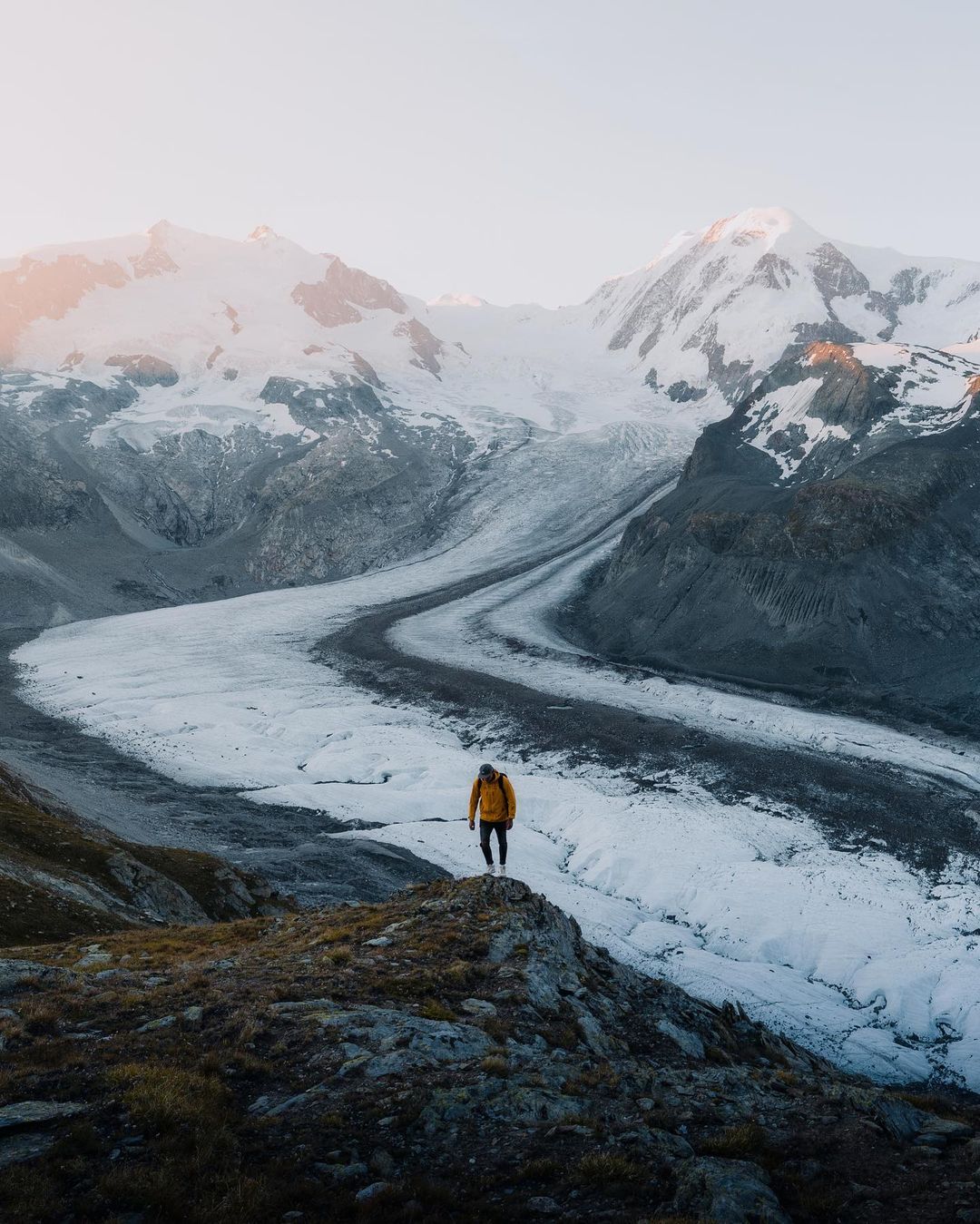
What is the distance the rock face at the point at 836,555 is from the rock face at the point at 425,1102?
1887 inches

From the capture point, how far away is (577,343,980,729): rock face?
59.4 meters

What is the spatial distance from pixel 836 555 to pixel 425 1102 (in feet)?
215

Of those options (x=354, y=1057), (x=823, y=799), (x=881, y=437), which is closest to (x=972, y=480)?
(x=881, y=437)

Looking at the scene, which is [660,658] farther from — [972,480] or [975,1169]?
[975,1169]

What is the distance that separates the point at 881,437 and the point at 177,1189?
86580 mm

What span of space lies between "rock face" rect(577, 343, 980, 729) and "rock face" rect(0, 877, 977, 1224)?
157 ft

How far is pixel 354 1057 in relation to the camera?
376 inches

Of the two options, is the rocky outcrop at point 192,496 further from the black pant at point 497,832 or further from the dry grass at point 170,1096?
the dry grass at point 170,1096

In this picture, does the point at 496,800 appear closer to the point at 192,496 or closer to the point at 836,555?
the point at 836,555

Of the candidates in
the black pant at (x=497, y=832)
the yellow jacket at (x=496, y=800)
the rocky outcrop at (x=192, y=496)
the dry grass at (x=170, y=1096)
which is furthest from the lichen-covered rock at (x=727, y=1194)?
the rocky outcrop at (x=192, y=496)

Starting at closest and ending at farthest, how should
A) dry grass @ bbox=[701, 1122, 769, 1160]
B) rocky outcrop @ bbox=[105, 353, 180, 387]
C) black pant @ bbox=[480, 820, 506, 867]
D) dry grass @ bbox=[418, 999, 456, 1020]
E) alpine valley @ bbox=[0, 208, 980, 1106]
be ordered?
dry grass @ bbox=[701, 1122, 769, 1160] < dry grass @ bbox=[418, 999, 456, 1020] < black pant @ bbox=[480, 820, 506, 867] < alpine valley @ bbox=[0, 208, 980, 1106] < rocky outcrop @ bbox=[105, 353, 180, 387]

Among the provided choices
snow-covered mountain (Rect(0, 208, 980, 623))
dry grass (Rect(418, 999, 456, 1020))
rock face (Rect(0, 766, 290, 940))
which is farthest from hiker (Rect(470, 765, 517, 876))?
snow-covered mountain (Rect(0, 208, 980, 623))

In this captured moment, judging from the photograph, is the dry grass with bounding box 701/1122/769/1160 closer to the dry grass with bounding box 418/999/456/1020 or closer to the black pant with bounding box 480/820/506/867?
the dry grass with bounding box 418/999/456/1020

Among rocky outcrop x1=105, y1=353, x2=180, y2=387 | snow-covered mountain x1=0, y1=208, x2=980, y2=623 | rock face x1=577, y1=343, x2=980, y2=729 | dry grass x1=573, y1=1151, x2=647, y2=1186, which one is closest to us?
dry grass x1=573, y1=1151, x2=647, y2=1186
